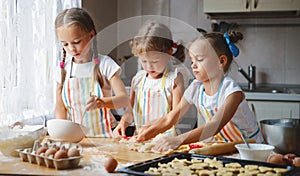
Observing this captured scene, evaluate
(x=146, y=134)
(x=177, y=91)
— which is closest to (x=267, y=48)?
(x=177, y=91)

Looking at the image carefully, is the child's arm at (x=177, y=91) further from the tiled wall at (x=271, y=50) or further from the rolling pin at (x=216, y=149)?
the tiled wall at (x=271, y=50)

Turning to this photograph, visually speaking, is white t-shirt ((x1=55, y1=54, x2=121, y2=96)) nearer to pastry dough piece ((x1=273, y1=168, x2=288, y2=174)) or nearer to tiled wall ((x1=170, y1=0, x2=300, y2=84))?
pastry dough piece ((x1=273, y1=168, x2=288, y2=174))

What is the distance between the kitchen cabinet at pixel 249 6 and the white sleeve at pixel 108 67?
1.21m

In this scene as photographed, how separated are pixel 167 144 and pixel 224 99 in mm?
380

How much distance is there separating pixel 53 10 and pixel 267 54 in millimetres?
1558

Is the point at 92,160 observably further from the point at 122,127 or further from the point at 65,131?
the point at 122,127

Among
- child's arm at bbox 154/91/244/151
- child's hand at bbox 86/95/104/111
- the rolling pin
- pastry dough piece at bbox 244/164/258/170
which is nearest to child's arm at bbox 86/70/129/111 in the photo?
child's hand at bbox 86/95/104/111

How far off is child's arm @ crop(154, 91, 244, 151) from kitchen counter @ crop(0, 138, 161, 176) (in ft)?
0.24

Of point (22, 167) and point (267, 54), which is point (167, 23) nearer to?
point (267, 54)

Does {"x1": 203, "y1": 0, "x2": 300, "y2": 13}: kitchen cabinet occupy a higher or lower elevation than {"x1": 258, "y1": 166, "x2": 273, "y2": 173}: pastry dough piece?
higher

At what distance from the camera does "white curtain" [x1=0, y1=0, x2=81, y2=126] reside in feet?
7.06

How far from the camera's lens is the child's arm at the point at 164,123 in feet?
5.71

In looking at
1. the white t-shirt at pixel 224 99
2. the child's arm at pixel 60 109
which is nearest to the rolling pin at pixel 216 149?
the white t-shirt at pixel 224 99

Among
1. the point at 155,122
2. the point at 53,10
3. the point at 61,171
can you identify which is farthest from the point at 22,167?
the point at 53,10
